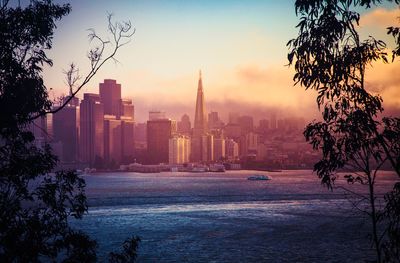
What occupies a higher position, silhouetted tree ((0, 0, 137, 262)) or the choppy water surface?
silhouetted tree ((0, 0, 137, 262))

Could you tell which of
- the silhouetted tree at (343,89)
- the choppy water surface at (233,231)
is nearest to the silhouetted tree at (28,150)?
the silhouetted tree at (343,89)

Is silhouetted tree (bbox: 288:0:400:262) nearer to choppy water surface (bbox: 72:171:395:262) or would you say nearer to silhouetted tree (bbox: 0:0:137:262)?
silhouetted tree (bbox: 0:0:137:262)

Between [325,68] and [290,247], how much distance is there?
29.7m

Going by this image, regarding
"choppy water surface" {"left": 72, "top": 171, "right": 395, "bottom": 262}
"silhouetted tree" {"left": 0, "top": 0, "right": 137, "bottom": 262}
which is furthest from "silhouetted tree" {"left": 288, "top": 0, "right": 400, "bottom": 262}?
"choppy water surface" {"left": 72, "top": 171, "right": 395, "bottom": 262}

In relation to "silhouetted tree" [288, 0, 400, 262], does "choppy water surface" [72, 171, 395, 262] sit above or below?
below

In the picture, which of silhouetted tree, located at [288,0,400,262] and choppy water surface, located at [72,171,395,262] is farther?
choppy water surface, located at [72,171,395,262]

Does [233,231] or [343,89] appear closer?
[343,89]

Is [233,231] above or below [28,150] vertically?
below

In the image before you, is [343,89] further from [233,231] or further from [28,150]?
[233,231]

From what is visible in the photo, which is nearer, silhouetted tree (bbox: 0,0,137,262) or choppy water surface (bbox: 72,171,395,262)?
silhouetted tree (bbox: 0,0,137,262)

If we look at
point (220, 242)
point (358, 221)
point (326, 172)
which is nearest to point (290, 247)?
point (220, 242)

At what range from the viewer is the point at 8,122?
451 inches

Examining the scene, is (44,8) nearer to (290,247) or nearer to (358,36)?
(358,36)

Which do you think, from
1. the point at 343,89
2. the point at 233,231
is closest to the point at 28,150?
the point at 343,89
